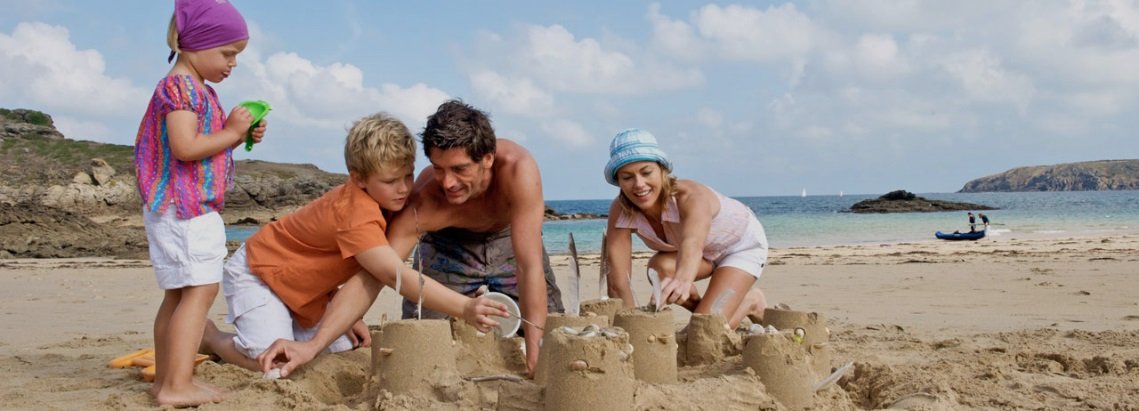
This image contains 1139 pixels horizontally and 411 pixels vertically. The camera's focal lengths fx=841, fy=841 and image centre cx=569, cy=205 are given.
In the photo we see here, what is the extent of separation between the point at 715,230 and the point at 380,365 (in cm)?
214

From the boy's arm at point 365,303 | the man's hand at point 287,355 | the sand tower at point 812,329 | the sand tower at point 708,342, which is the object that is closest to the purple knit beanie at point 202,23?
the boy's arm at point 365,303

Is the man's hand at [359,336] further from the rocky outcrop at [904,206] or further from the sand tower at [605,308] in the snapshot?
the rocky outcrop at [904,206]

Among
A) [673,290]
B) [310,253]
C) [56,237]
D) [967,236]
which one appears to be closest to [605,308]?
[673,290]

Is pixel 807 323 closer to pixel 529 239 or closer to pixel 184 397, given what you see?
pixel 529 239

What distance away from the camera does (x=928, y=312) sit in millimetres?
6031

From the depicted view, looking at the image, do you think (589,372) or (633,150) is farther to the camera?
(633,150)

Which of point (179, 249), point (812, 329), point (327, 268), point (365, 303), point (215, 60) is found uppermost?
point (215, 60)

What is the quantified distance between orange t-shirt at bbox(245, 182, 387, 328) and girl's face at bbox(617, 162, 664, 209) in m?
1.21

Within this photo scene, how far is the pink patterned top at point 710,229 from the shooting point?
168 inches

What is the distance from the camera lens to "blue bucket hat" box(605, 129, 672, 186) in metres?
3.98

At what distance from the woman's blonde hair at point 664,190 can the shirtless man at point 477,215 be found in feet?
1.89

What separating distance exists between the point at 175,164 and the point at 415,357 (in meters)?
1.17

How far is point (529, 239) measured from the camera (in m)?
3.50

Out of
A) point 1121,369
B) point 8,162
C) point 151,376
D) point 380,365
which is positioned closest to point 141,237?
point 151,376
